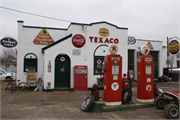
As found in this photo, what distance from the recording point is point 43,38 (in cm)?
1246

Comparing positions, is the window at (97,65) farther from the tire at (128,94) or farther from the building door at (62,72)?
the tire at (128,94)

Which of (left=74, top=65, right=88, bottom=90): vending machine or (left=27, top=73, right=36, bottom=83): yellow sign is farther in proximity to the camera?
(left=27, top=73, right=36, bottom=83): yellow sign

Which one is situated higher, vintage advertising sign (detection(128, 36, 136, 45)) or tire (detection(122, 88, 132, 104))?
vintage advertising sign (detection(128, 36, 136, 45))

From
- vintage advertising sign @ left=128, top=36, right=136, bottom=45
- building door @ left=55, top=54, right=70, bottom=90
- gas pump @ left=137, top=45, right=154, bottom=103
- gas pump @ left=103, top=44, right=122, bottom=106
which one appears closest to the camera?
gas pump @ left=103, top=44, right=122, bottom=106

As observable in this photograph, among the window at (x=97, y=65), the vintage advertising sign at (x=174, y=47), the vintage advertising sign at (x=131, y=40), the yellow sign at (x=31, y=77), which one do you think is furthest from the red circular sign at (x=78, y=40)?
the vintage advertising sign at (x=174, y=47)

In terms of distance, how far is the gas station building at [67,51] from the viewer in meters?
10.8

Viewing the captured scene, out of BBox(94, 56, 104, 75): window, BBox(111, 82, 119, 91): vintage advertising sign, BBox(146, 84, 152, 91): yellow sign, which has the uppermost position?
BBox(94, 56, 104, 75): window

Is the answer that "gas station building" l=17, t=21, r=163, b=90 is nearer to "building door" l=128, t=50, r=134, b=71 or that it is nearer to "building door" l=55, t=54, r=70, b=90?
"building door" l=55, t=54, r=70, b=90

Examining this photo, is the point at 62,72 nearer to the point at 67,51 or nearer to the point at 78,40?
the point at 67,51

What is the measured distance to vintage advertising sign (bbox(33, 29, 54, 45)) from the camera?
12.3m

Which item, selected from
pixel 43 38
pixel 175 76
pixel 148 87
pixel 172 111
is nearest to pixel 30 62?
pixel 43 38

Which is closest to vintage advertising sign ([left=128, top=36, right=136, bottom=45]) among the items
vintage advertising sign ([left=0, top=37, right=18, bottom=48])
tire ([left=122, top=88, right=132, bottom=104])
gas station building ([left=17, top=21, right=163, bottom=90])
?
gas station building ([left=17, top=21, right=163, bottom=90])

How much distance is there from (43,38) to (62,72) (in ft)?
11.9

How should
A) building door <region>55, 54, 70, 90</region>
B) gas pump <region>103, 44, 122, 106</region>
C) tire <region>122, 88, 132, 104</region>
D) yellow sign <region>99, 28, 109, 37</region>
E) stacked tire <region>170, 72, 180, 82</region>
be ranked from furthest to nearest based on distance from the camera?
stacked tire <region>170, 72, 180, 82</region>
yellow sign <region>99, 28, 109, 37</region>
building door <region>55, 54, 70, 90</region>
tire <region>122, 88, 132, 104</region>
gas pump <region>103, 44, 122, 106</region>
